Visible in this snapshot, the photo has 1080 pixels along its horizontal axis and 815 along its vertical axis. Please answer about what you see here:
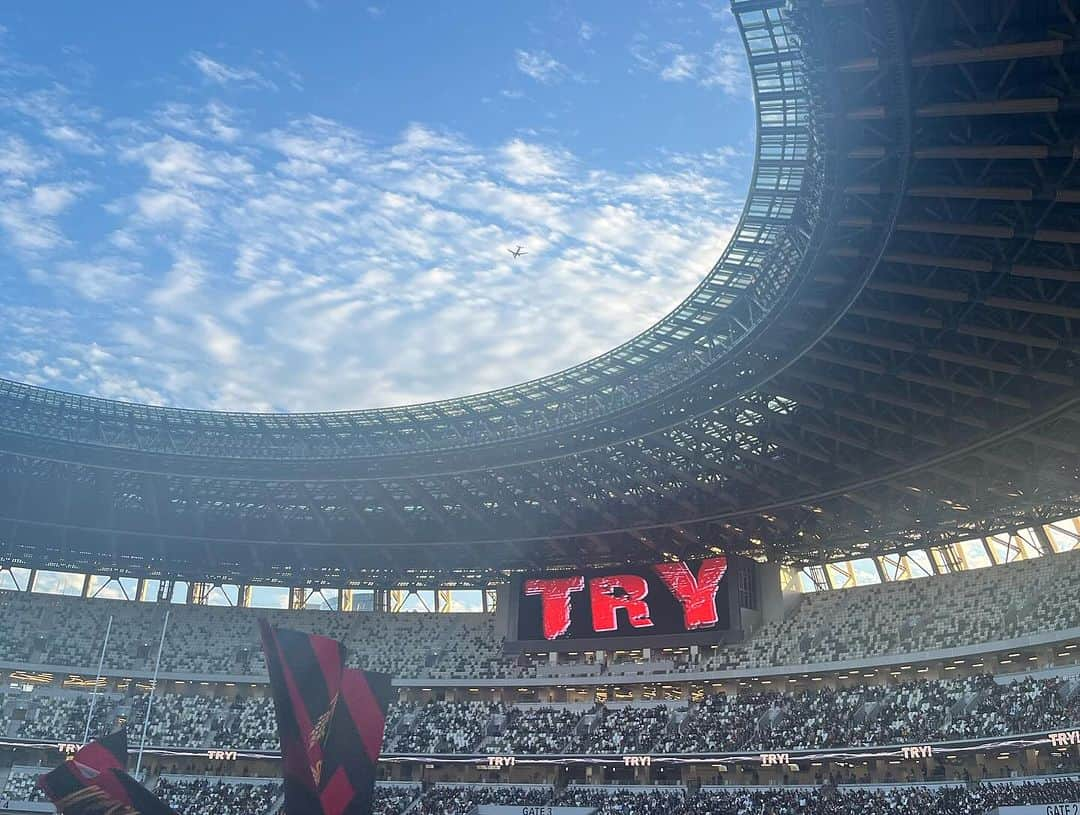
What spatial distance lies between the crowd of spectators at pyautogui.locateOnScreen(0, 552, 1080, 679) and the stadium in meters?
0.23

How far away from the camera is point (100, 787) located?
95.1 ft

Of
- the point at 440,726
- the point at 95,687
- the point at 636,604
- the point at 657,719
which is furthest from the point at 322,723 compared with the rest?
the point at 95,687

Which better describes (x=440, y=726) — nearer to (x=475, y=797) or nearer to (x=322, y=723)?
(x=475, y=797)

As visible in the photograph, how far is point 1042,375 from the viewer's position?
3541 cm

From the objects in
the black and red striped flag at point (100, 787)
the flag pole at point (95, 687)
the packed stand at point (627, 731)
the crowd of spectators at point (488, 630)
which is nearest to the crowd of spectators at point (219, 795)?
the flag pole at point (95, 687)

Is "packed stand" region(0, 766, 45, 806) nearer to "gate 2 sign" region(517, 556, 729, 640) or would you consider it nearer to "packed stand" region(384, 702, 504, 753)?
"packed stand" region(384, 702, 504, 753)

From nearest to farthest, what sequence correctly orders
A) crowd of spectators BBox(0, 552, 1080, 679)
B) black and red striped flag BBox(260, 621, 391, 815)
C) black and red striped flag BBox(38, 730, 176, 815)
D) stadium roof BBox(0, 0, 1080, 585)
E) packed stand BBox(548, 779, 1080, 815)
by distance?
black and red striped flag BBox(260, 621, 391, 815), stadium roof BBox(0, 0, 1080, 585), black and red striped flag BBox(38, 730, 176, 815), packed stand BBox(548, 779, 1080, 815), crowd of spectators BBox(0, 552, 1080, 679)

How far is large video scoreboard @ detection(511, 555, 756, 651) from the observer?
62.4 m

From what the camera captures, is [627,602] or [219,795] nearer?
[219,795]

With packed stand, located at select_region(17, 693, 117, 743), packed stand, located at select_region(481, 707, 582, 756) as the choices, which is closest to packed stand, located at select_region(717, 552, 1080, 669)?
packed stand, located at select_region(481, 707, 582, 756)

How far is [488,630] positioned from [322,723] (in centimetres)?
5495

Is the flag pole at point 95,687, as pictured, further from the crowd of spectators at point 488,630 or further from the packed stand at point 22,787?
the packed stand at point 22,787

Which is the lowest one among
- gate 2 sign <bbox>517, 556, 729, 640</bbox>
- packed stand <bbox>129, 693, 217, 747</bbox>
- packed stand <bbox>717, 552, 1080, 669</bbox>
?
packed stand <bbox>129, 693, 217, 747</bbox>

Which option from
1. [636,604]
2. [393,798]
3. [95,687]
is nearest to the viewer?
[393,798]
